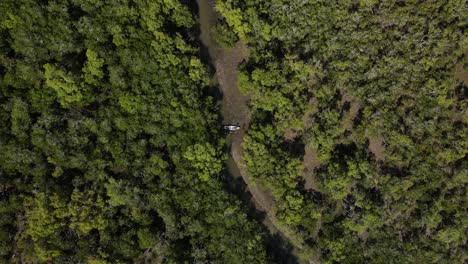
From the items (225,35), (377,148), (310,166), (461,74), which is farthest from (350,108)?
(225,35)

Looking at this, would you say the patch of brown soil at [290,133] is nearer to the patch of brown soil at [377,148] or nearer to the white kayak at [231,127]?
the white kayak at [231,127]

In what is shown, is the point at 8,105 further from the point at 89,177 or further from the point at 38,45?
the point at 89,177

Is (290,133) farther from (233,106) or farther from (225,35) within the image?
(225,35)

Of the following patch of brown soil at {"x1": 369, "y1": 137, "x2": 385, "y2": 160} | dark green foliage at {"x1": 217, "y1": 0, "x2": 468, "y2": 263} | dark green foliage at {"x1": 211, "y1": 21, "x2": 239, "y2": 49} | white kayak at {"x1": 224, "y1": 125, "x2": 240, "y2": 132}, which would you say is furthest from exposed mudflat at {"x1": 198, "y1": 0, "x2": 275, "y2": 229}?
patch of brown soil at {"x1": 369, "y1": 137, "x2": 385, "y2": 160}

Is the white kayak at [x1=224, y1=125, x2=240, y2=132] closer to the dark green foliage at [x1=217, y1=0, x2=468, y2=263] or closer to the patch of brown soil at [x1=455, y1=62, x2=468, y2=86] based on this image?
the dark green foliage at [x1=217, y1=0, x2=468, y2=263]

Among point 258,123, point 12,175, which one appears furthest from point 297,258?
point 12,175

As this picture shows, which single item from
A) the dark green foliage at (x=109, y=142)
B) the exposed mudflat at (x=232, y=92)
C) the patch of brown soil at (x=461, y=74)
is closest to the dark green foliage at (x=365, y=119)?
the patch of brown soil at (x=461, y=74)
